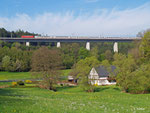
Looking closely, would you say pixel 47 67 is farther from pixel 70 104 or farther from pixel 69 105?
pixel 69 105

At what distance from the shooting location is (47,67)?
49062mm

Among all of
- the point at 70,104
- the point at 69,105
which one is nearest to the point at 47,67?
the point at 70,104

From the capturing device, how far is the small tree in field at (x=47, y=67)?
46.4 meters

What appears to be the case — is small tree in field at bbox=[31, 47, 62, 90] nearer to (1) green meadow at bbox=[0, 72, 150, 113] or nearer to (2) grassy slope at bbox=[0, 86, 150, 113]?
(1) green meadow at bbox=[0, 72, 150, 113]

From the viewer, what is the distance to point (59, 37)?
431 ft

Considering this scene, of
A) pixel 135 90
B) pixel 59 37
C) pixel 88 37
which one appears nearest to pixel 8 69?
pixel 59 37

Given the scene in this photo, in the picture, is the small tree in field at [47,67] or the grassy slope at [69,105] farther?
the small tree in field at [47,67]

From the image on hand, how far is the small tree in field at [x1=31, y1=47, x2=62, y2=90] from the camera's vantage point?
4641 centimetres

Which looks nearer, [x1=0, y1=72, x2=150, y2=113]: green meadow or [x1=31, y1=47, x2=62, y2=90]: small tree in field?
[x1=0, y1=72, x2=150, y2=113]: green meadow

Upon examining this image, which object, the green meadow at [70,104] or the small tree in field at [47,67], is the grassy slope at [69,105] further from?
Answer: the small tree in field at [47,67]

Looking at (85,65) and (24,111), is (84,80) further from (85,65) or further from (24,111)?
(24,111)

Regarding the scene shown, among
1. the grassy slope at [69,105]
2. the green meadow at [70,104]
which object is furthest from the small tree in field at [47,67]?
the grassy slope at [69,105]

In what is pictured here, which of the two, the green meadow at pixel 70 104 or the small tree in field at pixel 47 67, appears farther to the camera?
the small tree in field at pixel 47 67

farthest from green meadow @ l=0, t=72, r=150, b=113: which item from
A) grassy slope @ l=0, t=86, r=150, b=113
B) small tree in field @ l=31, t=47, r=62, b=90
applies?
small tree in field @ l=31, t=47, r=62, b=90
